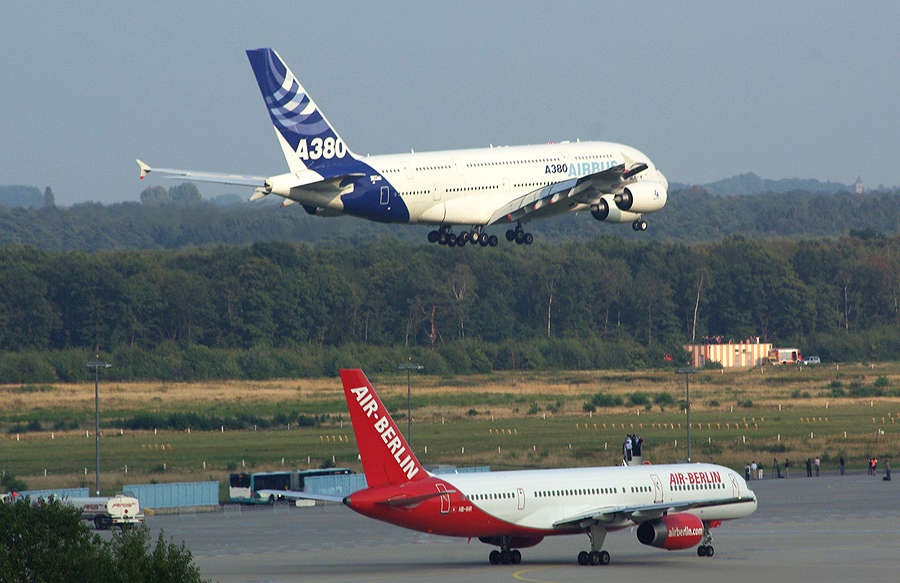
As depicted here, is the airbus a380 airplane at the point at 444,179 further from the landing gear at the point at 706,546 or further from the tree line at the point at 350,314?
the tree line at the point at 350,314

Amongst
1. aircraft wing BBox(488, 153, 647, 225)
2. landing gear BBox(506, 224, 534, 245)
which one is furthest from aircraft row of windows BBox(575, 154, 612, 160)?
landing gear BBox(506, 224, 534, 245)

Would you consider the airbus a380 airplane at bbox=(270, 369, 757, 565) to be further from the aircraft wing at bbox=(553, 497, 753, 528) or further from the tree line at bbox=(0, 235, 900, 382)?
the tree line at bbox=(0, 235, 900, 382)

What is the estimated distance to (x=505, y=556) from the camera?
50.6 metres

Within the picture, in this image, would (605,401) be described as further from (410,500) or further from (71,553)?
(71,553)

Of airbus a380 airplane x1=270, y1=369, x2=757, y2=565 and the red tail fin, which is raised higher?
the red tail fin

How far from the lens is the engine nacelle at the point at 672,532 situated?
164 feet

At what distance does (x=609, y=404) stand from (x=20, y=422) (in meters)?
56.9

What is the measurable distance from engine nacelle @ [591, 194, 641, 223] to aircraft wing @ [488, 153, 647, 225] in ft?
2.30

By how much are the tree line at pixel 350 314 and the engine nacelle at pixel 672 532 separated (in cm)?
10566

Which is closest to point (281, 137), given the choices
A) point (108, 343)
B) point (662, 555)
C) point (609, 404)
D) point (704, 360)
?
point (662, 555)

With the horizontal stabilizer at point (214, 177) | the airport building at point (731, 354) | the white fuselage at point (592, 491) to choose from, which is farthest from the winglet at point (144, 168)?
the airport building at point (731, 354)

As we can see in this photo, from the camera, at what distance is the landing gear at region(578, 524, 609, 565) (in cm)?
5022

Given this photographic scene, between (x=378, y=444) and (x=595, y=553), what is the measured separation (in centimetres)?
937

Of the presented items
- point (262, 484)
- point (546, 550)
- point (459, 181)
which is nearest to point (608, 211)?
point (459, 181)
